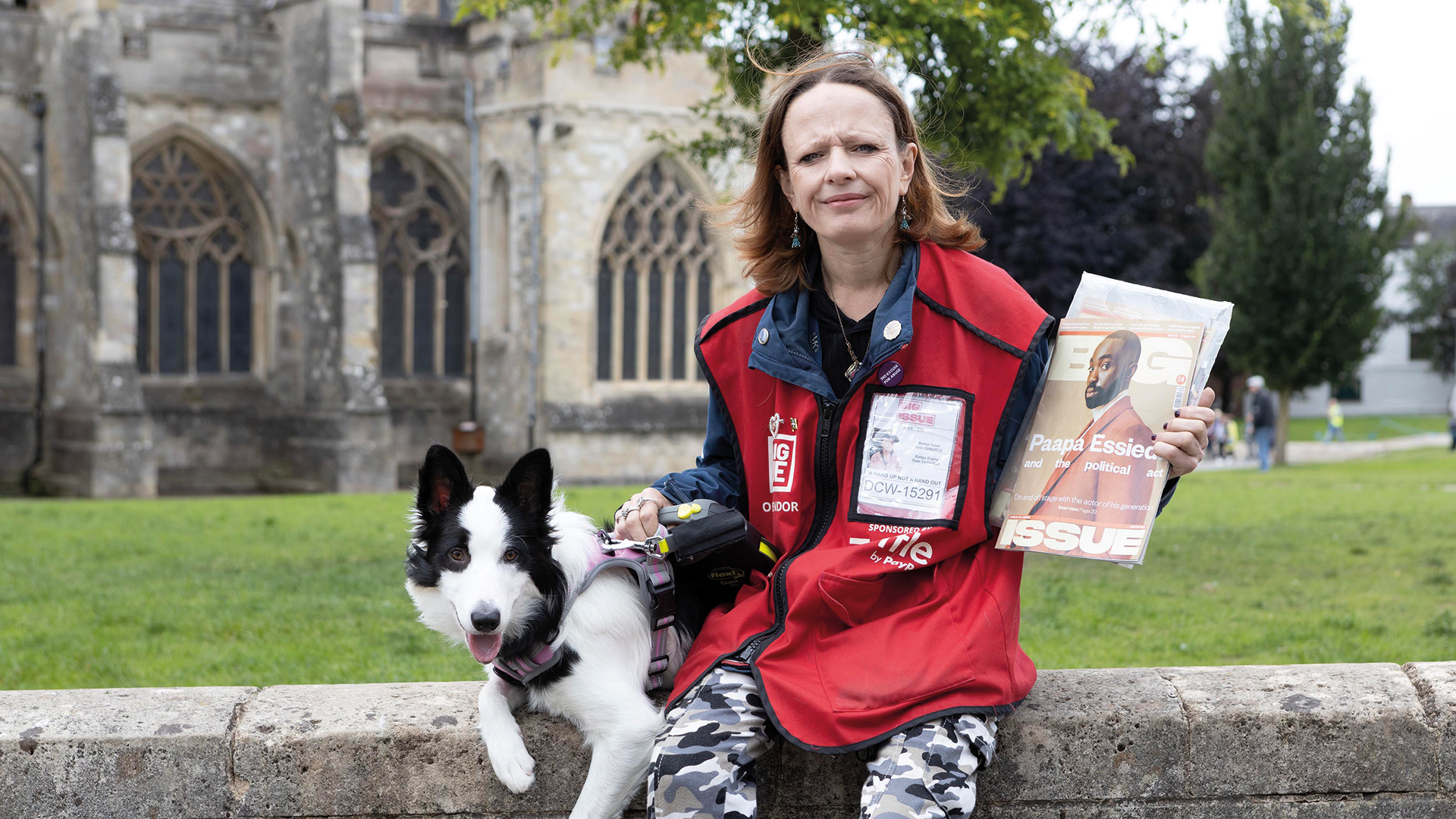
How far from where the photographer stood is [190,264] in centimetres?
2184

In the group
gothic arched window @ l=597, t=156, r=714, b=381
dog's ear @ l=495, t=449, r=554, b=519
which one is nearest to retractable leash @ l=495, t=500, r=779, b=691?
dog's ear @ l=495, t=449, r=554, b=519

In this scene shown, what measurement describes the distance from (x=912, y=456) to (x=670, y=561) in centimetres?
62

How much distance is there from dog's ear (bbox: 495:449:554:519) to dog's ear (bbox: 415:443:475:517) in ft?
0.27

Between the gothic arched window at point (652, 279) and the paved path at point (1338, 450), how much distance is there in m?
11.3

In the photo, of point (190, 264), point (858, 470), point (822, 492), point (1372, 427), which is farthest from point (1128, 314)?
point (1372, 427)

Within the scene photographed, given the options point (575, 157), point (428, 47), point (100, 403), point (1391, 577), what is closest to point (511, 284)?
point (575, 157)

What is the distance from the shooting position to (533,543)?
2.94 meters

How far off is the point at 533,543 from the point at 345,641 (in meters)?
4.37

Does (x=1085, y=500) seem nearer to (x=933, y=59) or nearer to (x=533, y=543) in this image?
(x=533, y=543)

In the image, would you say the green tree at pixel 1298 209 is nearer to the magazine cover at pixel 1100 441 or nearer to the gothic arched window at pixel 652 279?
the gothic arched window at pixel 652 279

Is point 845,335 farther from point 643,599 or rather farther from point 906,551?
point 643,599

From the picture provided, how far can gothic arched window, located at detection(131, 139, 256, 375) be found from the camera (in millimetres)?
21500

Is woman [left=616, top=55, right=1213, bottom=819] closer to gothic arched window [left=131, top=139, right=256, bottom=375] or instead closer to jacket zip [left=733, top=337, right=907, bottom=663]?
jacket zip [left=733, top=337, right=907, bottom=663]

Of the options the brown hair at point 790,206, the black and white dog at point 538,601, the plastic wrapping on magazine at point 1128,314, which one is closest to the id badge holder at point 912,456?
the plastic wrapping on magazine at point 1128,314
